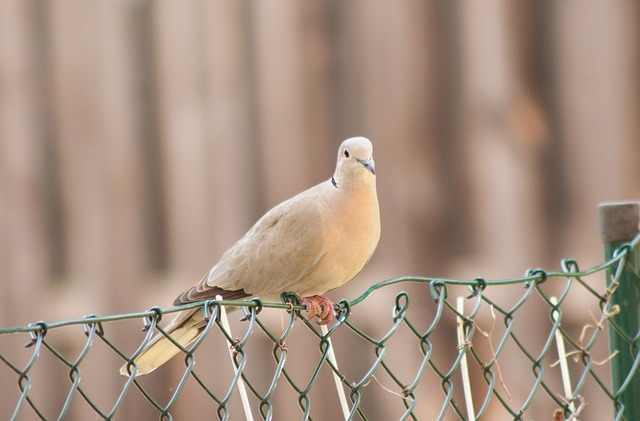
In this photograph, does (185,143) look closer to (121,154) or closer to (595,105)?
(121,154)

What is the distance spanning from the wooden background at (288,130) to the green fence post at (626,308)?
170 centimetres

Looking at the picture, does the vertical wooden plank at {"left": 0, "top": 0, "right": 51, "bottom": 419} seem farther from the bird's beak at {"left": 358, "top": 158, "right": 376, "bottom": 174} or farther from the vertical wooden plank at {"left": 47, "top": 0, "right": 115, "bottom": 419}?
the bird's beak at {"left": 358, "top": 158, "right": 376, "bottom": 174}

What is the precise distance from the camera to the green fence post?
2.33m

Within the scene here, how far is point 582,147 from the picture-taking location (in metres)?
4.07

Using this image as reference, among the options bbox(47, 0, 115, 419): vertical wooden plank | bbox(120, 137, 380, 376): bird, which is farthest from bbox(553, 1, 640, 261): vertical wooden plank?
bbox(47, 0, 115, 419): vertical wooden plank

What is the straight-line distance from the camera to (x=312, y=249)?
265 cm

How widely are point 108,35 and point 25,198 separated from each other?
970 millimetres

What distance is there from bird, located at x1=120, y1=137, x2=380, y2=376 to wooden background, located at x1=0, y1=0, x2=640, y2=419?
4.98 ft

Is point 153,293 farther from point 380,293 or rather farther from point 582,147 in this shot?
point 582,147

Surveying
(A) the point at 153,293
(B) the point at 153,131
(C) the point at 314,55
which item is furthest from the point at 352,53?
(A) the point at 153,293

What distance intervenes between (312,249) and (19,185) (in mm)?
2740

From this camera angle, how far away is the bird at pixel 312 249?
2.65m

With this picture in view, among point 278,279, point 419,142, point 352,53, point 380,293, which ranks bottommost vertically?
point 380,293

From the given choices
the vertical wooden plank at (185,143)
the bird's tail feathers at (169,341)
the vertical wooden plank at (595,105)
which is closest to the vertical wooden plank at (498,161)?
the vertical wooden plank at (595,105)
